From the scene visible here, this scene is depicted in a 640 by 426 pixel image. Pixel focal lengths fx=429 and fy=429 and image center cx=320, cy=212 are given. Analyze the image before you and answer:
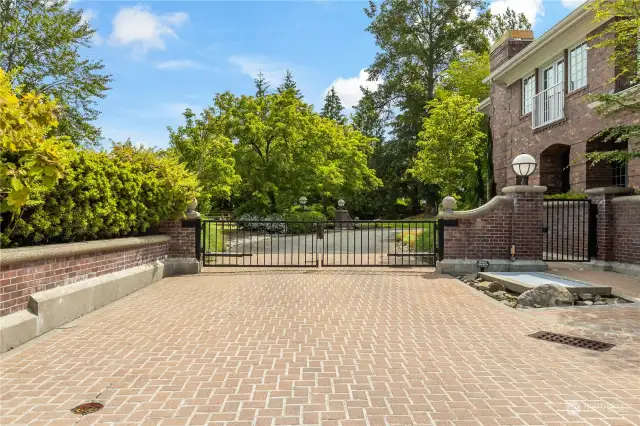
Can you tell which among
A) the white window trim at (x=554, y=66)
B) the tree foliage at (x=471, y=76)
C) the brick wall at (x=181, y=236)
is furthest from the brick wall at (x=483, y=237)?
the tree foliage at (x=471, y=76)

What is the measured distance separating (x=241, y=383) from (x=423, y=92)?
37.5m

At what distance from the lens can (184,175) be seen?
1048 centimetres

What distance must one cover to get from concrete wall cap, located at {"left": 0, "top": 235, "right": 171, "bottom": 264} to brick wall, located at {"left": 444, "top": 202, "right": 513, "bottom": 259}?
23.3 ft

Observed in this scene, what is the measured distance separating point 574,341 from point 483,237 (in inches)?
220

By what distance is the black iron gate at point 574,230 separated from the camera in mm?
11148

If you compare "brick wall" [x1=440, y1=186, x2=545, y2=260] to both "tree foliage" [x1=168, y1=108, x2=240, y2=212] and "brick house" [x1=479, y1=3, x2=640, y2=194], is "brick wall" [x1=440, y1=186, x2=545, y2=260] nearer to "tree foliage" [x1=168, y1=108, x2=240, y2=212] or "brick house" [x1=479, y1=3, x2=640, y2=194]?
"brick house" [x1=479, y1=3, x2=640, y2=194]

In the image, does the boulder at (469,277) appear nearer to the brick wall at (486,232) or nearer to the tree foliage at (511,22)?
the brick wall at (486,232)

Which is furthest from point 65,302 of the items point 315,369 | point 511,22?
point 511,22

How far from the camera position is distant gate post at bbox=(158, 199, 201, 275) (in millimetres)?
10586

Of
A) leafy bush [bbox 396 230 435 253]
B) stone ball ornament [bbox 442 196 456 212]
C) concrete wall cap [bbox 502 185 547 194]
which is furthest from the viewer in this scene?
leafy bush [bbox 396 230 435 253]

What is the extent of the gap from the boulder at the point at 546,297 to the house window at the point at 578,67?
977cm

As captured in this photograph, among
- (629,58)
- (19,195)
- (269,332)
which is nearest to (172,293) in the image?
(269,332)

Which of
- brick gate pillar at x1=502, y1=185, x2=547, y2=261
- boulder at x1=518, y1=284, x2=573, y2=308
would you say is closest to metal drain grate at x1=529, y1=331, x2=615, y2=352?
boulder at x1=518, y1=284, x2=573, y2=308

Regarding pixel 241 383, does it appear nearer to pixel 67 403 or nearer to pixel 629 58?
pixel 67 403
